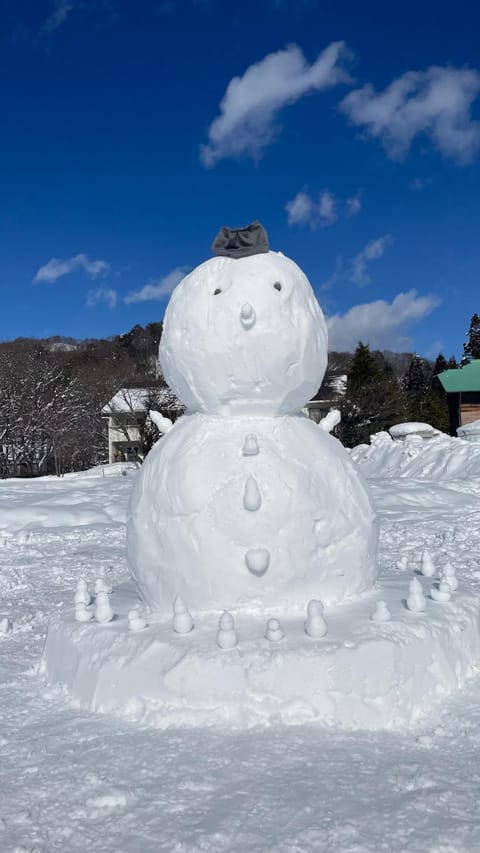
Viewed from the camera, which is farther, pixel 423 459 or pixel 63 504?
pixel 423 459

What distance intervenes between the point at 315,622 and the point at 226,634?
0.46 m

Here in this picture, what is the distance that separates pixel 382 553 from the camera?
320 inches

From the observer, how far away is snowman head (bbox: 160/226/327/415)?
370 cm

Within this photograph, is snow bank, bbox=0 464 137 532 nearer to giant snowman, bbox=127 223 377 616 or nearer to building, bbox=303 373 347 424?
giant snowman, bbox=127 223 377 616

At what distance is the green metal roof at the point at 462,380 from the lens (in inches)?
902

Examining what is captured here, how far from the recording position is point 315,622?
317 cm

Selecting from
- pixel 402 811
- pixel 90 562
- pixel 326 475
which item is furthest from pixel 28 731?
pixel 90 562

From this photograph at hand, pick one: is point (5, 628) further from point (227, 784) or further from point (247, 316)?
point (247, 316)

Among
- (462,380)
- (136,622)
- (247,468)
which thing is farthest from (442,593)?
(462,380)

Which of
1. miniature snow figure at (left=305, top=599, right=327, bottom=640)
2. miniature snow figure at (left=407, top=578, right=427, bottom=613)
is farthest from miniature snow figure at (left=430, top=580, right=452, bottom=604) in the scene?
miniature snow figure at (left=305, top=599, right=327, bottom=640)

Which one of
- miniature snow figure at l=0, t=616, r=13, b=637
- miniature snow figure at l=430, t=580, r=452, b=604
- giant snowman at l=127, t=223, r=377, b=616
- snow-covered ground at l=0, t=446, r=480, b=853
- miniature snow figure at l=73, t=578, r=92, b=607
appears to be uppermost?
giant snowman at l=127, t=223, r=377, b=616

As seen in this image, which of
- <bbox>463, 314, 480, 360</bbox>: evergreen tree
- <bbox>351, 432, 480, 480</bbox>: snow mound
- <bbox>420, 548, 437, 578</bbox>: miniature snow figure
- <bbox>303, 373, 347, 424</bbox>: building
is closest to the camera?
<bbox>420, 548, 437, 578</bbox>: miniature snow figure

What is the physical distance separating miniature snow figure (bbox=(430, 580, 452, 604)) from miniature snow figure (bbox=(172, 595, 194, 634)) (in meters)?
1.59

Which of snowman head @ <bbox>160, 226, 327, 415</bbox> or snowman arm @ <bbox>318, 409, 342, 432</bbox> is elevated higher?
snowman head @ <bbox>160, 226, 327, 415</bbox>
